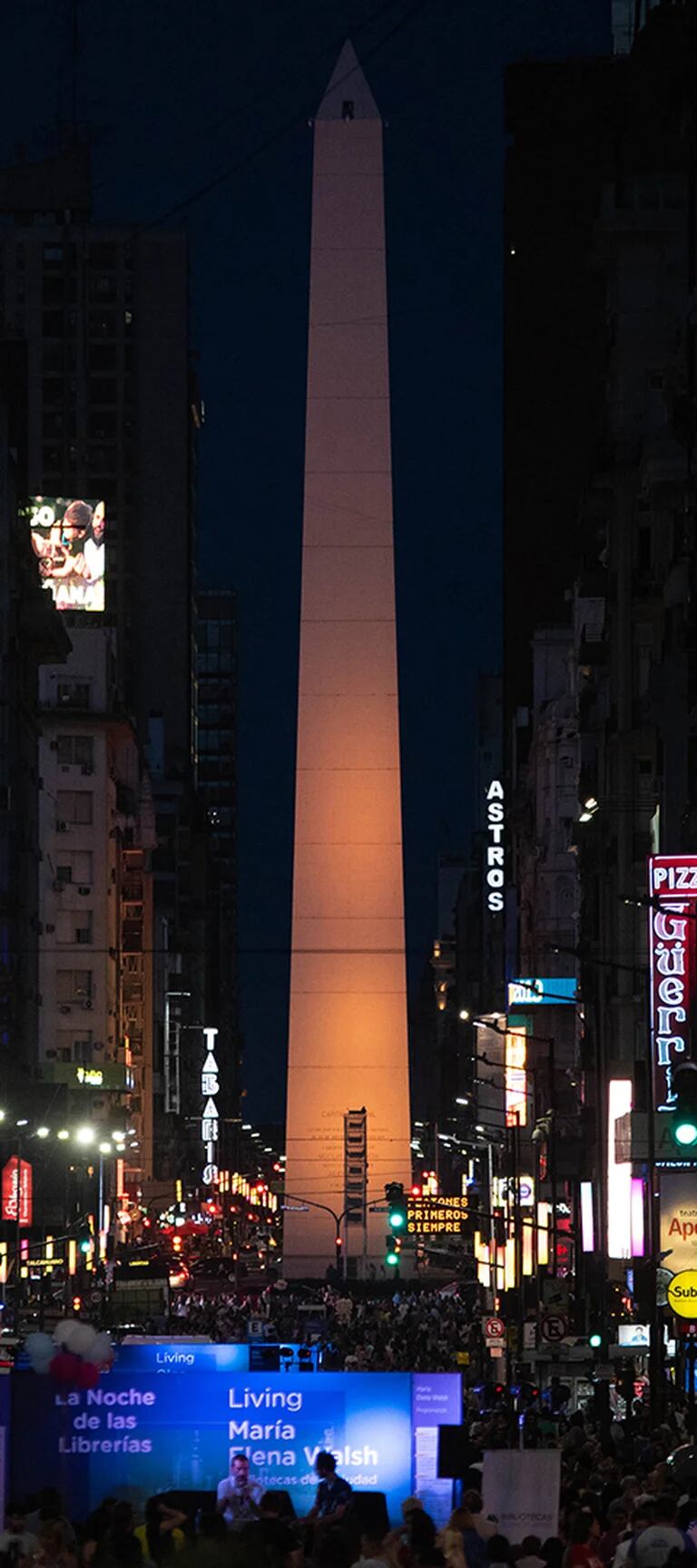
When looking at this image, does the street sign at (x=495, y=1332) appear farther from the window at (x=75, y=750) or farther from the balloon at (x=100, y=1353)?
the window at (x=75, y=750)

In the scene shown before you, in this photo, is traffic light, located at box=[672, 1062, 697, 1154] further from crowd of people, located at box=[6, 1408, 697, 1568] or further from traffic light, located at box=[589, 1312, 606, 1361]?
traffic light, located at box=[589, 1312, 606, 1361]

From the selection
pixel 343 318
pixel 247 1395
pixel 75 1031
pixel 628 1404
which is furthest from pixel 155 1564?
pixel 75 1031

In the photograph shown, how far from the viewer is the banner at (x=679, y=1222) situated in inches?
1555

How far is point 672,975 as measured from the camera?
160ft

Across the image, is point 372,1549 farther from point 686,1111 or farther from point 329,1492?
point 686,1111

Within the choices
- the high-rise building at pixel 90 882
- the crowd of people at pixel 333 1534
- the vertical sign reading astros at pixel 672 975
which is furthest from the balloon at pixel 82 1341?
the high-rise building at pixel 90 882

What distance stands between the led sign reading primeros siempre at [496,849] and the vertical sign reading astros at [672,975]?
319 ft

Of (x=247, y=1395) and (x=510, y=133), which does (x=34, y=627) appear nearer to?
(x=247, y=1395)

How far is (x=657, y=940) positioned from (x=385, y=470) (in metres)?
51.3

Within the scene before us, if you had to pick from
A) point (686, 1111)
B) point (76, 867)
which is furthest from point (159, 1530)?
point (76, 867)

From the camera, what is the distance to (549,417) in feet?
605

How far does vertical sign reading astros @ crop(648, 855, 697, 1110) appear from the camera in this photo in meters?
48.4

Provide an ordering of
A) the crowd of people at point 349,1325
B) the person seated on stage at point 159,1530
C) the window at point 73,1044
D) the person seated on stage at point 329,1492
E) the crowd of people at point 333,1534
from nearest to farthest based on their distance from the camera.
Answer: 1. the crowd of people at point 333,1534
2. the person seated on stage at point 159,1530
3. the person seated on stage at point 329,1492
4. the crowd of people at point 349,1325
5. the window at point 73,1044

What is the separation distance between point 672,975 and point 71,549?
355ft
